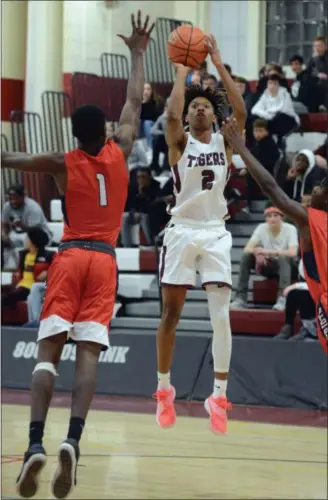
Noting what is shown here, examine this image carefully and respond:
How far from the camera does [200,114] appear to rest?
30.0ft

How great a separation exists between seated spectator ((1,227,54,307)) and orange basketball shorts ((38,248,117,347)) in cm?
835

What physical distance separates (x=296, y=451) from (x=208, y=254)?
14.8ft

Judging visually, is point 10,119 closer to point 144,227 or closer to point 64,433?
point 144,227

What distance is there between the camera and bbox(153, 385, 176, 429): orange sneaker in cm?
942

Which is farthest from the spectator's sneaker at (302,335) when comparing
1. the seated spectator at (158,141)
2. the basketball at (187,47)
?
the basketball at (187,47)

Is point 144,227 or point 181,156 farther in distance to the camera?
point 144,227

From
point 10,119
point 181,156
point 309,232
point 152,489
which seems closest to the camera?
point 309,232

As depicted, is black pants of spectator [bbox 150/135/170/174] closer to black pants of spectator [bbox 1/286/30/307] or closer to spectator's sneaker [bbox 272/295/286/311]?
black pants of spectator [bbox 1/286/30/307]

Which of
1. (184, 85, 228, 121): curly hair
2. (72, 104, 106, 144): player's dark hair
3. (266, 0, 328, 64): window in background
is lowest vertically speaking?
(72, 104, 106, 144): player's dark hair

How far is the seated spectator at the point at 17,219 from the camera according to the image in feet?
62.4

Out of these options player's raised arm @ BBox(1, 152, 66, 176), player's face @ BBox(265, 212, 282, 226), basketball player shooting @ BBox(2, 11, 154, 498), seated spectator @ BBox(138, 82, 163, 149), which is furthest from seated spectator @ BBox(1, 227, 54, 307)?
player's raised arm @ BBox(1, 152, 66, 176)

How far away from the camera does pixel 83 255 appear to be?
8.30 metres

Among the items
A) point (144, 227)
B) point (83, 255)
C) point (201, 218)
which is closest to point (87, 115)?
point (83, 255)

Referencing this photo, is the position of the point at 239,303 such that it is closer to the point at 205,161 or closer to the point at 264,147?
the point at 264,147
